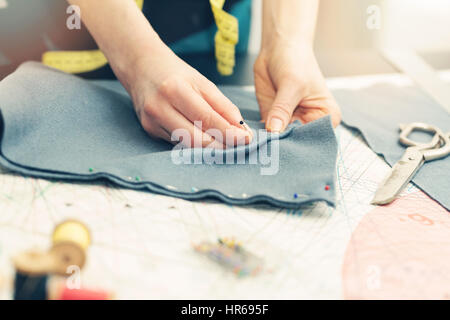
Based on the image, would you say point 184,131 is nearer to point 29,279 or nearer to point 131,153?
point 131,153

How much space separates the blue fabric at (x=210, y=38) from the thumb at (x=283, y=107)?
0.25 m

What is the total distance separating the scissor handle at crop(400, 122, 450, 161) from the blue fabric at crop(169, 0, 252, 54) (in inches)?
16.6

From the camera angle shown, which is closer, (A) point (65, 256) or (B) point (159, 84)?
(A) point (65, 256)

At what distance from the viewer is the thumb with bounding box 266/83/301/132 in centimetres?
58

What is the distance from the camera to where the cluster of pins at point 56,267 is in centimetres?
31

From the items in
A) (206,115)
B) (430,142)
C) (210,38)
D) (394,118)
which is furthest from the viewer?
(210,38)

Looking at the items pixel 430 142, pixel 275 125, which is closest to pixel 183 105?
pixel 275 125

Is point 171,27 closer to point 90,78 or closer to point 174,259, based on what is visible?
point 90,78

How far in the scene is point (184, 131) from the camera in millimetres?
521

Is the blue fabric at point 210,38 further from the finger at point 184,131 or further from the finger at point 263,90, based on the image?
the finger at point 184,131

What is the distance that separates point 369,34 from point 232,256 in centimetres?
96

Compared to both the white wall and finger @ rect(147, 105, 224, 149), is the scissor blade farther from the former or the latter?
the white wall

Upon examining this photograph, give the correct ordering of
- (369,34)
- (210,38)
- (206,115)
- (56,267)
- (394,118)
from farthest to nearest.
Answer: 1. (369,34)
2. (210,38)
3. (394,118)
4. (206,115)
5. (56,267)

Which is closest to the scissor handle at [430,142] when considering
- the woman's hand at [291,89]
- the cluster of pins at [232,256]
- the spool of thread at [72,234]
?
the woman's hand at [291,89]
